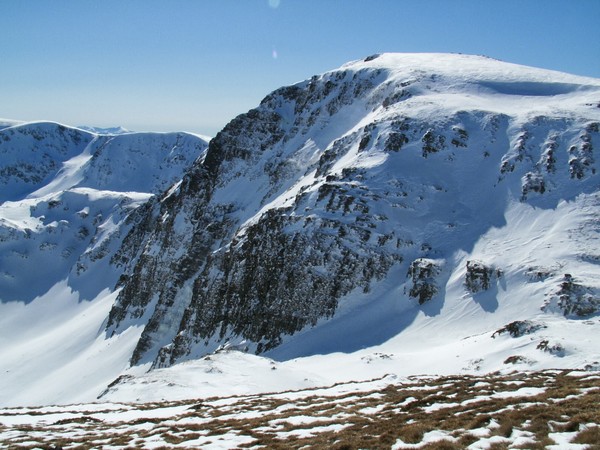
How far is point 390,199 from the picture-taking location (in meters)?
70.9

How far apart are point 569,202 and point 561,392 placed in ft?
165

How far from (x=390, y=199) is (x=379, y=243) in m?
7.85

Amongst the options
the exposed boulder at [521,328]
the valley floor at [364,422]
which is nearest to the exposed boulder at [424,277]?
the exposed boulder at [521,328]

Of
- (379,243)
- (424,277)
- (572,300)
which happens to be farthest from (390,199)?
(572,300)

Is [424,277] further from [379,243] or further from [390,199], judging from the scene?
[390,199]

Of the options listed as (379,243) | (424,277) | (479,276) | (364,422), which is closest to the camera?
(364,422)

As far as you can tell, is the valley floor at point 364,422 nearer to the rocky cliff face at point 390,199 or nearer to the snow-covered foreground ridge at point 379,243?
the snow-covered foreground ridge at point 379,243

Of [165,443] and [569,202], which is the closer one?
[165,443]

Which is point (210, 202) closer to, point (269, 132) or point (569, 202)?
point (269, 132)

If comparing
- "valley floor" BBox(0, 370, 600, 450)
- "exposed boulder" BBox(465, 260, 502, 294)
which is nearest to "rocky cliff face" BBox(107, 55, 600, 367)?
"exposed boulder" BBox(465, 260, 502, 294)

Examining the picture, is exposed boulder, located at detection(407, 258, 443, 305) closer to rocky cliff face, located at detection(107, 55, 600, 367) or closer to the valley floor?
rocky cliff face, located at detection(107, 55, 600, 367)

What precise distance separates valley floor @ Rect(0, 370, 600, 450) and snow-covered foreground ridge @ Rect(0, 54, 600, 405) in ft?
50.4

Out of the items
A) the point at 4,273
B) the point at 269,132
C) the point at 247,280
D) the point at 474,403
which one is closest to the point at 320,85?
the point at 269,132

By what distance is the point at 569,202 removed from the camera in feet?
198
